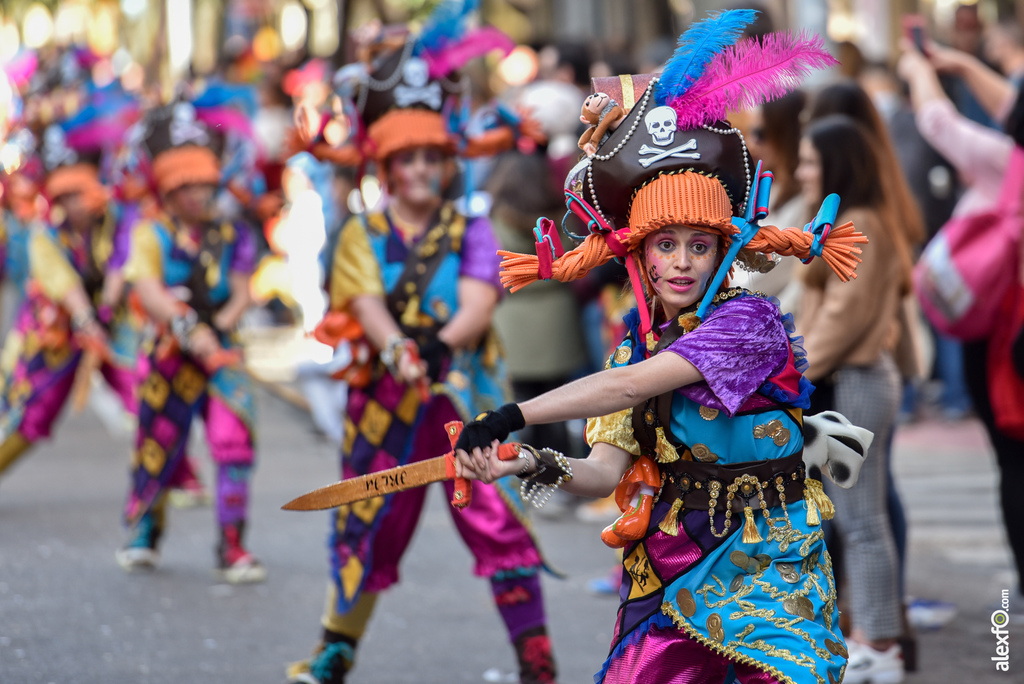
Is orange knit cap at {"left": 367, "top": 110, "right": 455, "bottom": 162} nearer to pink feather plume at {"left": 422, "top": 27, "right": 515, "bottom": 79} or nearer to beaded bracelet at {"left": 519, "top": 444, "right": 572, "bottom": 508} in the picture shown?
pink feather plume at {"left": 422, "top": 27, "right": 515, "bottom": 79}

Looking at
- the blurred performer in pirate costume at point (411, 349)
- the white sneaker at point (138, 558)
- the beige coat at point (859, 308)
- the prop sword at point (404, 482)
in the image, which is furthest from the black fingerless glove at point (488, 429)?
the white sneaker at point (138, 558)

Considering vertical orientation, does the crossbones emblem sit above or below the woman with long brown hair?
above

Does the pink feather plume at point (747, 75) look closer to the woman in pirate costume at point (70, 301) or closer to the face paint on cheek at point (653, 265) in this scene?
the face paint on cheek at point (653, 265)

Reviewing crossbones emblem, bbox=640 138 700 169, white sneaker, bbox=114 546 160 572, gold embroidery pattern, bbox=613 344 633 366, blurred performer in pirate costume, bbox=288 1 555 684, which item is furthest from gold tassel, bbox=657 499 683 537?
white sneaker, bbox=114 546 160 572

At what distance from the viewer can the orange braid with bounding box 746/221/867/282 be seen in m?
3.00

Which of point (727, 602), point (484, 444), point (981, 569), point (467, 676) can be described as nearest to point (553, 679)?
Result: point (467, 676)

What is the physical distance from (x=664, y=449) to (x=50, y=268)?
567 centimetres

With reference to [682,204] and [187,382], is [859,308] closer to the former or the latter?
[682,204]

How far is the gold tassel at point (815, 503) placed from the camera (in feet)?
9.69

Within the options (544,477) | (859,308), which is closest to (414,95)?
(859,308)

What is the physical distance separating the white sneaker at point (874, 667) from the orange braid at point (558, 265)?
6.97 ft

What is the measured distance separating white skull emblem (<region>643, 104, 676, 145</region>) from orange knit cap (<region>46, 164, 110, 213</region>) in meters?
5.88

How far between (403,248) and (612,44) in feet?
23.9

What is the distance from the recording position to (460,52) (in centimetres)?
506
